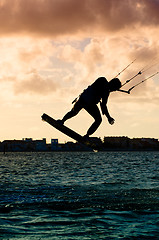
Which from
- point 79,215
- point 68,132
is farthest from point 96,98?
point 79,215

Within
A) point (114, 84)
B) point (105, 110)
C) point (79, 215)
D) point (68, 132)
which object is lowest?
point (79, 215)

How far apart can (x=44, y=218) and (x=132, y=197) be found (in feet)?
→ 28.6

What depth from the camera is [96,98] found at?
52.1 feet

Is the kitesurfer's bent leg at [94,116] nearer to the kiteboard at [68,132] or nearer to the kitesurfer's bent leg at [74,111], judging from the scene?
the kitesurfer's bent leg at [74,111]

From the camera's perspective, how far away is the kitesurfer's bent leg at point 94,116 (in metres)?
16.0

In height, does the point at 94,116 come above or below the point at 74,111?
below

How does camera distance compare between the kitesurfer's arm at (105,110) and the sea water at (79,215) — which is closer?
the kitesurfer's arm at (105,110)

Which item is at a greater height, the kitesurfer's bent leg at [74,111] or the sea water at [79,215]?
the kitesurfer's bent leg at [74,111]

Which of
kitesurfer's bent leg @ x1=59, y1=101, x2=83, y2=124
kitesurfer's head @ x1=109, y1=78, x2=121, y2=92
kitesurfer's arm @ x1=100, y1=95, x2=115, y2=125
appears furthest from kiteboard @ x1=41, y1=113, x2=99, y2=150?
kitesurfer's head @ x1=109, y1=78, x2=121, y2=92

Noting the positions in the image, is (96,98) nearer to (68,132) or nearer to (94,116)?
(94,116)

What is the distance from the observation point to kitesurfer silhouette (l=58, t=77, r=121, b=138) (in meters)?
15.6

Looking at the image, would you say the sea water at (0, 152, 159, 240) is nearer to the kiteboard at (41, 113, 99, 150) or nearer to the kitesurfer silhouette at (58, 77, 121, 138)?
the kiteboard at (41, 113, 99, 150)

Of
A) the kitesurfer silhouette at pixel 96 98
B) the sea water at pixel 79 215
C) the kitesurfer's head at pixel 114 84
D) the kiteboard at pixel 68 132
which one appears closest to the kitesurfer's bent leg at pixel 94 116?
the kitesurfer silhouette at pixel 96 98

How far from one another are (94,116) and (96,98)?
0.75 m
